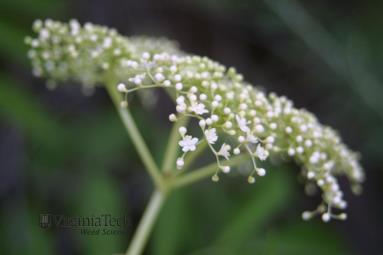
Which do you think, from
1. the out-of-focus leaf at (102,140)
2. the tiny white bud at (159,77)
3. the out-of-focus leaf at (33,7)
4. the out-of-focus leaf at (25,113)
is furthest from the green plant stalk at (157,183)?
the out-of-focus leaf at (33,7)

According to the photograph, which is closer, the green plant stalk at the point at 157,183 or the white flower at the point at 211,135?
the white flower at the point at 211,135

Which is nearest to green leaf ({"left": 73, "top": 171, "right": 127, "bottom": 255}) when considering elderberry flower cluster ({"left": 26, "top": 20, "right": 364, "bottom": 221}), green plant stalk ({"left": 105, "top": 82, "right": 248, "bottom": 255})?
green plant stalk ({"left": 105, "top": 82, "right": 248, "bottom": 255})

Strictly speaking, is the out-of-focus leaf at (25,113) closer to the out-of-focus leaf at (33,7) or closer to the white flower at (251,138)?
the out-of-focus leaf at (33,7)

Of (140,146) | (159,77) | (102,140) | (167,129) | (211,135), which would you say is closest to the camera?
(211,135)

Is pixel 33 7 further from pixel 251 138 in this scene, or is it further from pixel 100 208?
pixel 251 138

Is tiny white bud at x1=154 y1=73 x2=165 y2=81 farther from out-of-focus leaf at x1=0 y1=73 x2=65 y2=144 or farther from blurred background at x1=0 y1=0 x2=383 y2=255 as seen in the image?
out-of-focus leaf at x1=0 y1=73 x2=65 y2=144

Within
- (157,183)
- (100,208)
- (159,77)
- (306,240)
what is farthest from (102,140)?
(159,77)
